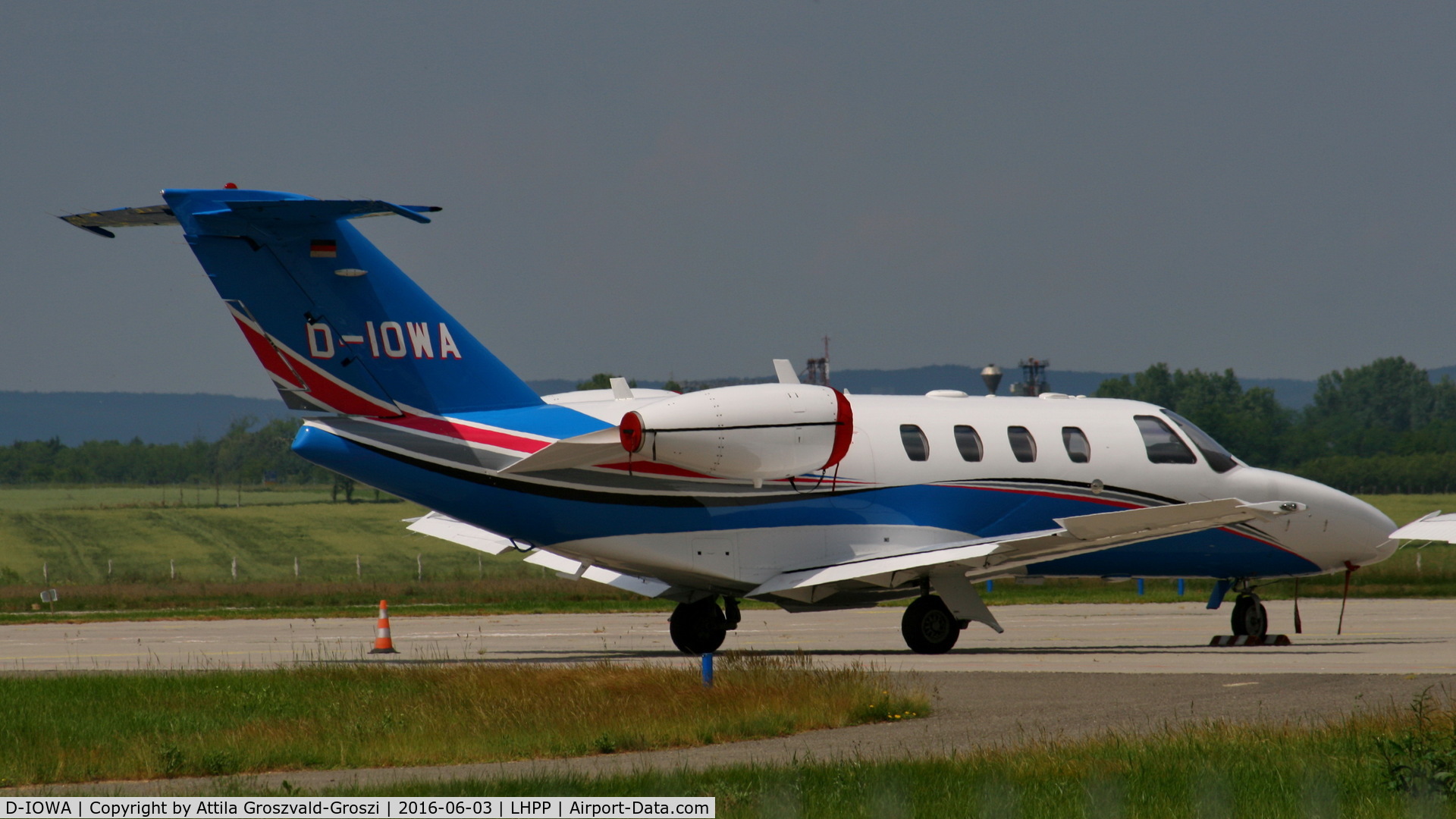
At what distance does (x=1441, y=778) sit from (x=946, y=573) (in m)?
12.0

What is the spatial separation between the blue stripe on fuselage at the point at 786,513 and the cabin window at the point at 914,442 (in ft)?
1.54

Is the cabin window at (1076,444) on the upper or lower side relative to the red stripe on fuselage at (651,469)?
upper

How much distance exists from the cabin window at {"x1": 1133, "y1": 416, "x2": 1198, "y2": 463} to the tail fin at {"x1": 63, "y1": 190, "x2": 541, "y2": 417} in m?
9.78

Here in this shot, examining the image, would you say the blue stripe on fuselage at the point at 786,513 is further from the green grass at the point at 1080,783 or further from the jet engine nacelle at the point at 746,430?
the green grass at the point at 1080,783

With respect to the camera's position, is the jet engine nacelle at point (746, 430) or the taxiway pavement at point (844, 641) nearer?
the jet engine nacelle at point (746, 430)

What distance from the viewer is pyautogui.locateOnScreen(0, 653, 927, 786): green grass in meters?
12.3

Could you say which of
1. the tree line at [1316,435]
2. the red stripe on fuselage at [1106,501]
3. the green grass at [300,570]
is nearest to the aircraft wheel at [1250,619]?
A: the red stripe on fuselage at [1106,501]

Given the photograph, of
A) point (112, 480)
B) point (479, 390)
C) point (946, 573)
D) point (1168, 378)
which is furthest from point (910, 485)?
point (112, 480)

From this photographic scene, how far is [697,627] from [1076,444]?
20.1 feet

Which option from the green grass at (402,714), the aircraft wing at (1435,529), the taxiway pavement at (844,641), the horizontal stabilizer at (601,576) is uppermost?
the aircraft wing at (1435,529)

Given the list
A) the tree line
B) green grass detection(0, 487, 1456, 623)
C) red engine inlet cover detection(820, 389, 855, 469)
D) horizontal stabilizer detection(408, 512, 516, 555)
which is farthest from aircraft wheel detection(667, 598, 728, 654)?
the tree line

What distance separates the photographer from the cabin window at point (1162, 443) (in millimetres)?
23922

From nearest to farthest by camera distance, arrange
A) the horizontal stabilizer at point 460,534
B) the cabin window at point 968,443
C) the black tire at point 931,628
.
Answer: the black tire at point 931,628
the cabin window at point 968,443
the horizontal stabilizer at point 460,534

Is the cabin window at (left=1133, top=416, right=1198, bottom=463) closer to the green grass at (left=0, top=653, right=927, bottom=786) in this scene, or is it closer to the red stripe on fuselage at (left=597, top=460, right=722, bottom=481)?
the red stripe on fuselage at (left=597, top=460, right=722, bottom=481)
